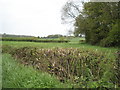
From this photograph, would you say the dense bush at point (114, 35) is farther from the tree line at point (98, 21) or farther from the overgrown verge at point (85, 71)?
the overgrown verge at point (85, 71)

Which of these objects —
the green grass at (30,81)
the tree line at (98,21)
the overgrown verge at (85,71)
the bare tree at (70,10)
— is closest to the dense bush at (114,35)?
the tree line at (98,21)

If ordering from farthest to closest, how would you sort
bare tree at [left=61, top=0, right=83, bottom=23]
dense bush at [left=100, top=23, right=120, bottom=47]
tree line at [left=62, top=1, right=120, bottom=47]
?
bare tree at [left=61, top=0, right=83, bottom=23]
dense bush at [left=100, top=23, right=120, bottom=47]
tree line at [left=62, top=1, right=120, bottom=47]

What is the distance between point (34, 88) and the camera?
2.13m

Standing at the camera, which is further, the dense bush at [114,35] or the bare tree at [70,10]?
the bare tree at [70,10]

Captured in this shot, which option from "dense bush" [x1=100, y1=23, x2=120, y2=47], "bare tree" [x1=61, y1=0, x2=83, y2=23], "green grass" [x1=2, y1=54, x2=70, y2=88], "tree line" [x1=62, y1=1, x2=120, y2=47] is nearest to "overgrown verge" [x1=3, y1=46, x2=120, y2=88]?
"green grass" [x1=2, y1=54, x2=70, y2=88]

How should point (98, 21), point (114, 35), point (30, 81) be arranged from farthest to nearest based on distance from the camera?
point (98, 21), point (114, 35), point (30, 81)

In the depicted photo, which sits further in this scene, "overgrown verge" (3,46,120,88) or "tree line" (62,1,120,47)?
"tree line" (62,1,120,47)

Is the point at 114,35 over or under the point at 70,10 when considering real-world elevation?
under

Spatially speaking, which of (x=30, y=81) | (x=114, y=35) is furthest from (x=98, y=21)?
(x=30, y=81)

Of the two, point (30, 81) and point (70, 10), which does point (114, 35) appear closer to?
point (30, 81)

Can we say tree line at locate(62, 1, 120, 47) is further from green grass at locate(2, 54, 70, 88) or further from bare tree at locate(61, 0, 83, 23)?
green grass at locate(2, 54, 70, 88)

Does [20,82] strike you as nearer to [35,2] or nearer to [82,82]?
[82,82]

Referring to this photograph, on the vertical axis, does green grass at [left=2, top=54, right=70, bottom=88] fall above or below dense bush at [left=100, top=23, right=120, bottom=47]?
below

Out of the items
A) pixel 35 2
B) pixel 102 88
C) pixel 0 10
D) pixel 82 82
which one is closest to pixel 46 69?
pixel 82 82
